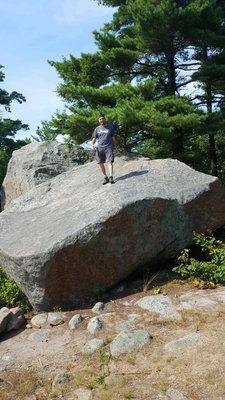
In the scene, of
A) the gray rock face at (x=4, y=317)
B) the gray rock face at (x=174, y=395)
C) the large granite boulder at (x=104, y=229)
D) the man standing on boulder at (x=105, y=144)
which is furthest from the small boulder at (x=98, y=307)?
the man standing on boulder at (x=105, y=144)

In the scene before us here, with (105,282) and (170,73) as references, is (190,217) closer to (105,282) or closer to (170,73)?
(105,282)

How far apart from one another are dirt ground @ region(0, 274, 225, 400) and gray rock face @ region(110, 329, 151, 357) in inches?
3.9

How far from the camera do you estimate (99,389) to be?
6426mm

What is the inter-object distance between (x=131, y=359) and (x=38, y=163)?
9810 millimetres

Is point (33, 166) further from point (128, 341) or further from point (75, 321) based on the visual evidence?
point (128, 341)

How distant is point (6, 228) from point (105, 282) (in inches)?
118

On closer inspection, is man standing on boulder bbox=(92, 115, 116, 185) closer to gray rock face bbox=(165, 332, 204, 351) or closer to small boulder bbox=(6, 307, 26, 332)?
small boulder bbox=(6, 307, 26, 332)

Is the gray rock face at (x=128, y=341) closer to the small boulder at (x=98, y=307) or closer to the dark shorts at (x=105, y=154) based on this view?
the small boulder at (x=98, y=307)

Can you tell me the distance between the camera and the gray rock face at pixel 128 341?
290 inches

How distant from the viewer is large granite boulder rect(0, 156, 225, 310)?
9.27 m

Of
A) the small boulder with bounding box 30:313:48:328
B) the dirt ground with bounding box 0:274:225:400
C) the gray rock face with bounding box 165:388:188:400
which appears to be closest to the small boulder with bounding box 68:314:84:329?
the dirt ground with bounding box 0:274:225:400

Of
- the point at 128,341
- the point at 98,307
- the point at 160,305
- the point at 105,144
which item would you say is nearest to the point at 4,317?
the point at 98,307

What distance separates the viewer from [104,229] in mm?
9484

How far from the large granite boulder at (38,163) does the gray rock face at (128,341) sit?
8.53 m
